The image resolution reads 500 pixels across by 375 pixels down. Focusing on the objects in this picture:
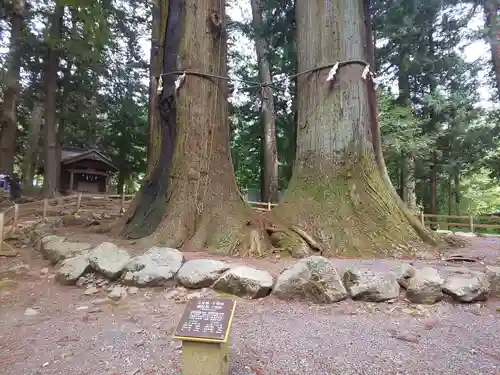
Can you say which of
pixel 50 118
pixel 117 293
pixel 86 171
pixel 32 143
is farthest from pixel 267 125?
pixel 32 143

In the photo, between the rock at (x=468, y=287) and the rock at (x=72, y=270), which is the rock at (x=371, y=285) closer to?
the rock at (x=468, y=287)

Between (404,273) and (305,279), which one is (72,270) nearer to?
(305,279)

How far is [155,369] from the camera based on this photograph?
2.13 meters

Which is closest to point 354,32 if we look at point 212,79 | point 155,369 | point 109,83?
point 212,79

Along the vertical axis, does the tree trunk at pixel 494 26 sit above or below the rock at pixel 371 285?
above

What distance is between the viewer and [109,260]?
381cm

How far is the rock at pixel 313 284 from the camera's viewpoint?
320 cm

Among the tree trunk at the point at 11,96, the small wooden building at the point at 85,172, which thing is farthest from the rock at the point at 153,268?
the small wooden building at the point at 85,172

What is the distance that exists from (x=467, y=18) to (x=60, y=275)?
12.5 meters

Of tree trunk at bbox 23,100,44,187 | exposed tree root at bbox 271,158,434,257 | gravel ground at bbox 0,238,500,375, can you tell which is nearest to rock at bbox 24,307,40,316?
gravel ground at bbox 0,238,500,375

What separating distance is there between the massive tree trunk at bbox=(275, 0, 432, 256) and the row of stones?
3.39 ft

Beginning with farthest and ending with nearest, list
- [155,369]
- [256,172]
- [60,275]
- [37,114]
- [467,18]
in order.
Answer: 1. [37,114]
2. [256,172]
3. [467,18]
4. [60,275]
5. [155,369]

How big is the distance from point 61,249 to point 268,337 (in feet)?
11.1

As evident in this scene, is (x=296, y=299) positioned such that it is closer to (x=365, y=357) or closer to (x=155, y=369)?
(x=365, y=357)
